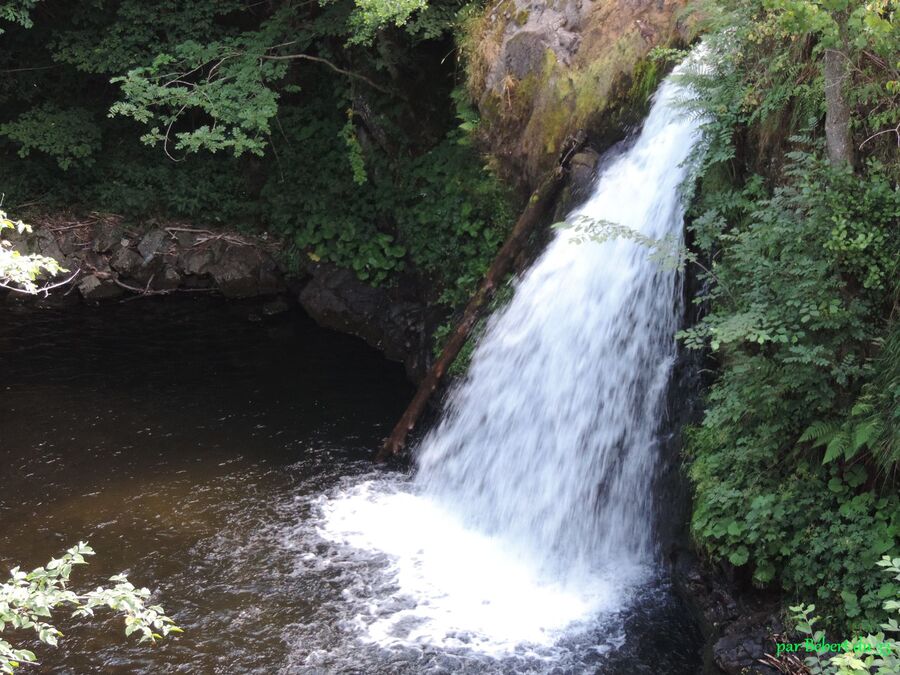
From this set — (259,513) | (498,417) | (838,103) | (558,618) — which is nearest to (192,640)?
(259,513)

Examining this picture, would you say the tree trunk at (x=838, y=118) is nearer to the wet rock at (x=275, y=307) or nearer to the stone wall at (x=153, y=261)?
the stone wall at (x=153, y=261)

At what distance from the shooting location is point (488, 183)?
9.56 meters

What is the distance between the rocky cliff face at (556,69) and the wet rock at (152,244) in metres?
6.03

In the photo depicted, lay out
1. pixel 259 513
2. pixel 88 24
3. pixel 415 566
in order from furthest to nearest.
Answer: pixel 88 24 < pixel 259 513 < pixel 415 566

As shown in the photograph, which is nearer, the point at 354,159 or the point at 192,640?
the point at 192,640

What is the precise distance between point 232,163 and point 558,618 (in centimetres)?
997

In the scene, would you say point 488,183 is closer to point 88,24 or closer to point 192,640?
point 192,640

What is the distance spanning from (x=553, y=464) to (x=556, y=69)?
424 centimetres

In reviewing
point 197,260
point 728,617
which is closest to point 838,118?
point 728,617

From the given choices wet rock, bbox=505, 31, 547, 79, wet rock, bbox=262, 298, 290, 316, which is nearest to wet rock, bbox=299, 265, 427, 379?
wet rock, bbox=262, 298, 290, 316

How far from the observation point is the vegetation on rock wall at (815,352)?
451 centimetres

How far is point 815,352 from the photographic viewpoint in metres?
4.68

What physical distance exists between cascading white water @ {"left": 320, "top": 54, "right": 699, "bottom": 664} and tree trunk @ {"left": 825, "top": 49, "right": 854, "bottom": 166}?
5.11ft

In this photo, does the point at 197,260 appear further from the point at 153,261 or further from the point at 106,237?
the point at 106,237
